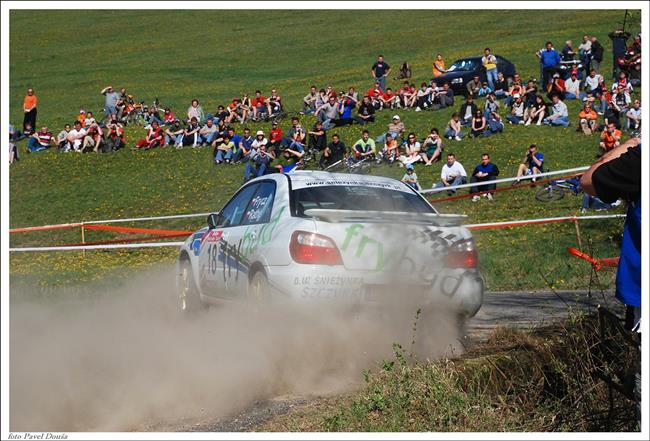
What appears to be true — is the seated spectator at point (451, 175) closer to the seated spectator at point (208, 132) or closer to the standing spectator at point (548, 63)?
the seated spectator at point (208, 132)

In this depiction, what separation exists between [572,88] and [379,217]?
21.4 metres

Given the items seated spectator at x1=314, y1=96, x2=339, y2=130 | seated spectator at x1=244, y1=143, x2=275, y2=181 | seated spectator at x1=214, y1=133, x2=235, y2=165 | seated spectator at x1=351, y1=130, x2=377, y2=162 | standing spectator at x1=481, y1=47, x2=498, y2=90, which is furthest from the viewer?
standing spectator at x1=481, y1=47, x2=498, y2=90

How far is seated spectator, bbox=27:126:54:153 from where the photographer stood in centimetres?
3328

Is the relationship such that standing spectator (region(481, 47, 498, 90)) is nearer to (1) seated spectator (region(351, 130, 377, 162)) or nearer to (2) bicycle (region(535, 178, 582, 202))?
(1) seated spectator (region(351, 130, 377, 162))

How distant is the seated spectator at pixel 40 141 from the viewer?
33281 mm

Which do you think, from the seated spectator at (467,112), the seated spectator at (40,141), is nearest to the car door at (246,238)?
the seated spectator at (467,112)

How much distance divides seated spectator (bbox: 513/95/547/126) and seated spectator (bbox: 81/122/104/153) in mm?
13932

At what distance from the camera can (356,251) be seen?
7.82 metres

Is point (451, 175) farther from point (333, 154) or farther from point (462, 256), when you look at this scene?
point (462, 256)

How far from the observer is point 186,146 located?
29.3 metres

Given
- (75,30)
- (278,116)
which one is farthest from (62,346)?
(75,30)

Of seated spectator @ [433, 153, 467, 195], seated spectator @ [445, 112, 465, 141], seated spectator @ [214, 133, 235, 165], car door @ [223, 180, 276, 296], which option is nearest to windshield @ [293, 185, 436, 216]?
car door @ [223, 180, 276, 296]

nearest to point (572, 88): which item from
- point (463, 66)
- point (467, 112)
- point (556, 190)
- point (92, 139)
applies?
point (467, 112)

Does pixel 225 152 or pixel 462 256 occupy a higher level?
pixel 462 256
